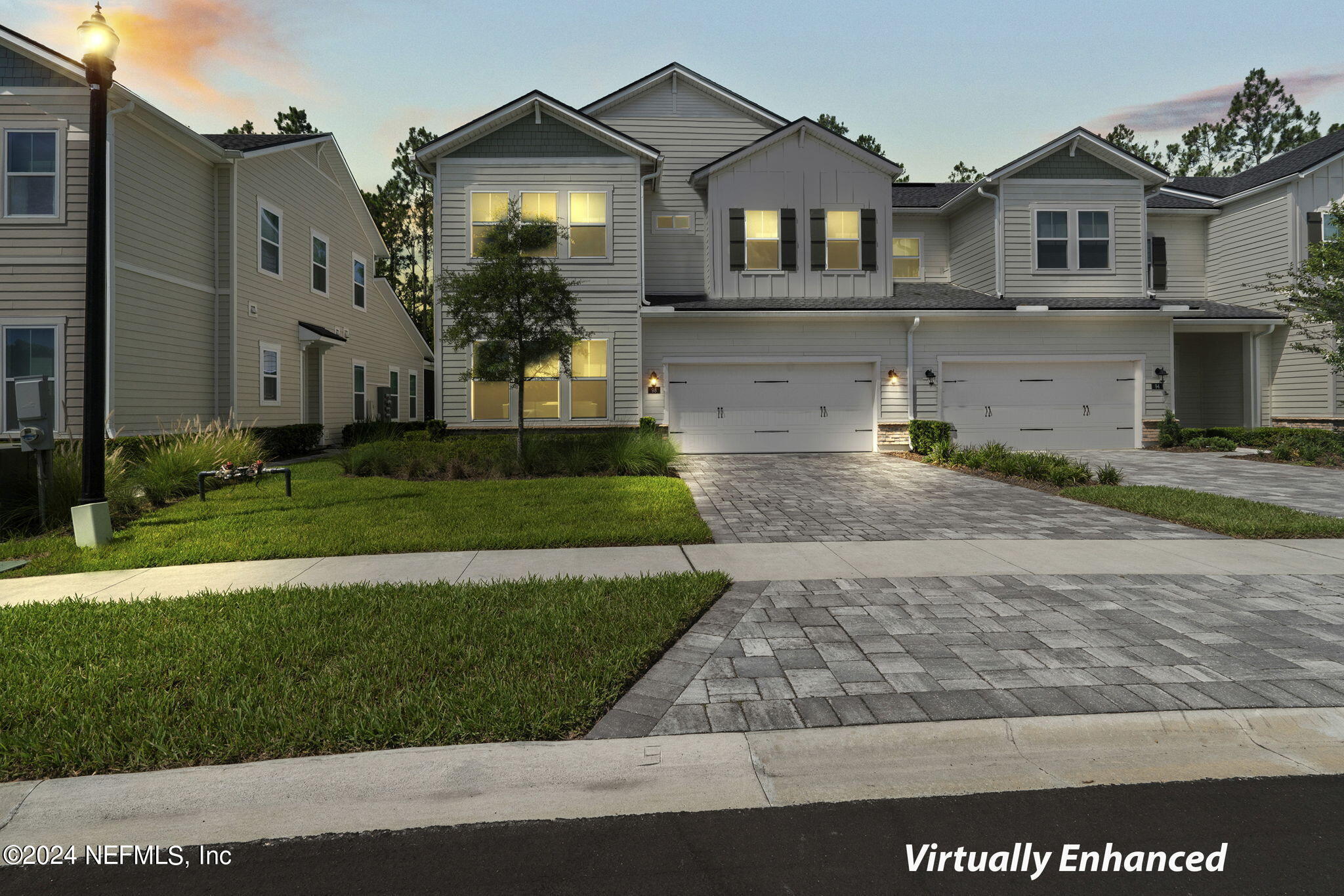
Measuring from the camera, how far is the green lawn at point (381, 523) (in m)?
7.18

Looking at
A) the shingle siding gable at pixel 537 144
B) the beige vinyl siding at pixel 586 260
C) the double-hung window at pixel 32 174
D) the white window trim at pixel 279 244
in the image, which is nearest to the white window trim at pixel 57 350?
the double-hung window at pixel 32 174

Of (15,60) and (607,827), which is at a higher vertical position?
(15,60)

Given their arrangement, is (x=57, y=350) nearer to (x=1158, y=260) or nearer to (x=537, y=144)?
(x=537, y=144)

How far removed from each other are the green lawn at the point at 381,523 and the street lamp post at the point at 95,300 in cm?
33

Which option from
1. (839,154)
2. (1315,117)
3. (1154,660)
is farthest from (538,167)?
(1315,117)

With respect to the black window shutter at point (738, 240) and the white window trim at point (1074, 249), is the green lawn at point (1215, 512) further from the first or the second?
the black window shutter at point (738, 240)

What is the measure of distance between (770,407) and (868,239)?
5045 millimetres

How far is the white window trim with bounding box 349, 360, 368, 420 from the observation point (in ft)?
73.4

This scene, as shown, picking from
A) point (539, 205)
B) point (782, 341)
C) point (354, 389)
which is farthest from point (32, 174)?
point (782, 341)

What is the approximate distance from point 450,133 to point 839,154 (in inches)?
372

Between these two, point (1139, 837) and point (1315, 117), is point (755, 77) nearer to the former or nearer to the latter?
point (1139, 837)

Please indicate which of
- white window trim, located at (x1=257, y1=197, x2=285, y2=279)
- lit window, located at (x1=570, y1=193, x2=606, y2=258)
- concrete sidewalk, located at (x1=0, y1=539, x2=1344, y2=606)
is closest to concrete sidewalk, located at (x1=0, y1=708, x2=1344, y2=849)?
concrete sidewalk, located at (x1=0, y1=539, x2=1344, y2=606)

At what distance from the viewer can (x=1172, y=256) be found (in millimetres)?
21328

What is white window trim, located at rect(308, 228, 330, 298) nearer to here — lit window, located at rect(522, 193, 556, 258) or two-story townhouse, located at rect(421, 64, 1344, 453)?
two-story townhouse, located at rect(421, 64, 1344, 453)
